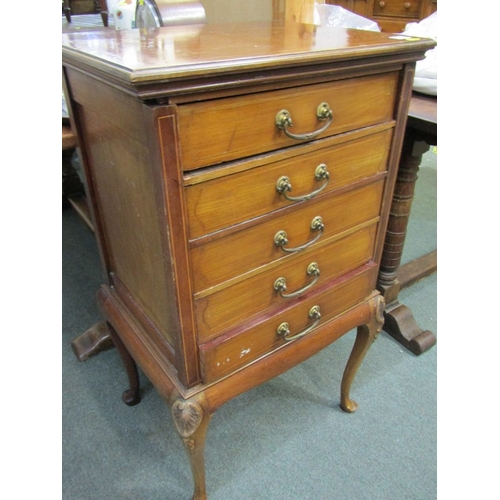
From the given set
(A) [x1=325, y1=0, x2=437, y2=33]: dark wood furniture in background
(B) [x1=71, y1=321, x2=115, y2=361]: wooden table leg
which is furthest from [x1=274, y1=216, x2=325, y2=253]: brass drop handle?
(A) [x1=325, y1=0, x2=437, y2=33]: dark wood furniture in background

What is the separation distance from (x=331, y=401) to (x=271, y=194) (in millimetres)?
846

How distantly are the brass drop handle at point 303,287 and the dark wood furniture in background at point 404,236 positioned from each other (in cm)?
57

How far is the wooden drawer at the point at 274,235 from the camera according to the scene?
29.6 inches

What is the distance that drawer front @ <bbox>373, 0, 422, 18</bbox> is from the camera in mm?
3299

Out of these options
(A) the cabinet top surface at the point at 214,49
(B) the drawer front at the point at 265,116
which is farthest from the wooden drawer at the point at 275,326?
(A) the cabinet top surface at the point at 214,49

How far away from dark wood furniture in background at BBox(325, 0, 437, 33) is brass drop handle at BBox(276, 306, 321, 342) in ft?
9.83

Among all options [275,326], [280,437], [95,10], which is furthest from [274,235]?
[95,10]

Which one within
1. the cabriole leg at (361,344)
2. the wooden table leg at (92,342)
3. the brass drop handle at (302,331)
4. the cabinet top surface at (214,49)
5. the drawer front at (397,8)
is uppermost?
the cabinet top surface at (214,49)

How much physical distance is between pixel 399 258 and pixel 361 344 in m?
0.51

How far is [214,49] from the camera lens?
0.70 meters

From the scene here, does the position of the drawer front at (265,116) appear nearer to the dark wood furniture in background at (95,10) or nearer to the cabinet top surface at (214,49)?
the cabinet top surface at (214,49)

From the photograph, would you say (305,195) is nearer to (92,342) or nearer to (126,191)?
(126,191)

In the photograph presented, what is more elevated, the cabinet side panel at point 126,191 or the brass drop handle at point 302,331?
the cabinet side panel at point 126,191

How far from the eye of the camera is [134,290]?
97 centimetres
